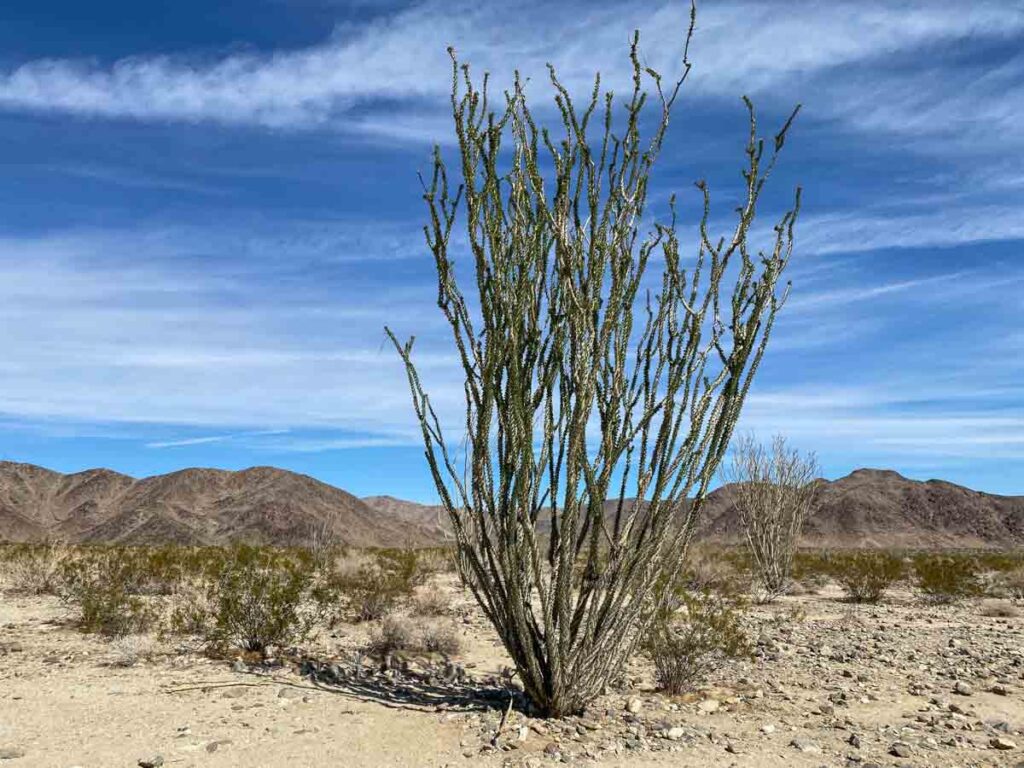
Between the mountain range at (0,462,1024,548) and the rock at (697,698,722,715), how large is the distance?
160 ft

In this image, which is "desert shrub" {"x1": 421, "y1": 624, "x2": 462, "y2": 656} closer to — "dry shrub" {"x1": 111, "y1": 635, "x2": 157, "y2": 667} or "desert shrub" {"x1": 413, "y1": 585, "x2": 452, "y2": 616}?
"dry shrub" {"x1": 111, "y1": 635, "x2": 157, "y2": 667}

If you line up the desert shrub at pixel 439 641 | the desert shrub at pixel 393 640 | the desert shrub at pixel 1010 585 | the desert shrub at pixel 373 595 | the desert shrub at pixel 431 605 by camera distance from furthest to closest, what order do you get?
the desert shrub at pixel 1010 585, the desert shrub at pixel 431 605, the desert shrub at pixel 373 595, the desert shrub at pixel 439 641, the desert shrub at pixel 393 640

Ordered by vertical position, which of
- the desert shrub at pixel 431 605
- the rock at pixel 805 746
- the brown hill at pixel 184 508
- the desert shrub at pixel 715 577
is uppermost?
the brown hill at pixel 184 508

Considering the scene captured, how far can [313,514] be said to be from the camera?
60031 mm

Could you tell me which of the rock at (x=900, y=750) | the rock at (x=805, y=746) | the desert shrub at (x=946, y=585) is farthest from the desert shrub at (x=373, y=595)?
the desert shrub at (x=946, y=585)

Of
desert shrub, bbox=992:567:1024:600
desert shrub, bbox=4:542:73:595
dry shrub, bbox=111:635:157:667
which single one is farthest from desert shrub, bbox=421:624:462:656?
desert shrub, bbox=992:567:1024:600

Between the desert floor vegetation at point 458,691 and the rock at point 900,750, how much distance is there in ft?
0.05

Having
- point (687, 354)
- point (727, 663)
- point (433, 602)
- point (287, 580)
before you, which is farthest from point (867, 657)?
point (287, 580)

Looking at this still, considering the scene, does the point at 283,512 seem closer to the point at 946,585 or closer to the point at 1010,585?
the point at 1010,585

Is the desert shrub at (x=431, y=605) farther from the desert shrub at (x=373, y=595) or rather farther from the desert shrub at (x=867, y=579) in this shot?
the desert shrub at (x=867, y=579)

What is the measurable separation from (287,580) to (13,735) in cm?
461

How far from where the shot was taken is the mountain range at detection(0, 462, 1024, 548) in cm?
5688

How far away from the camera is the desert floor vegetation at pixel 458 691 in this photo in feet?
16.3

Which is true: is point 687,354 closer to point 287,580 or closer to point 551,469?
point 551,469
